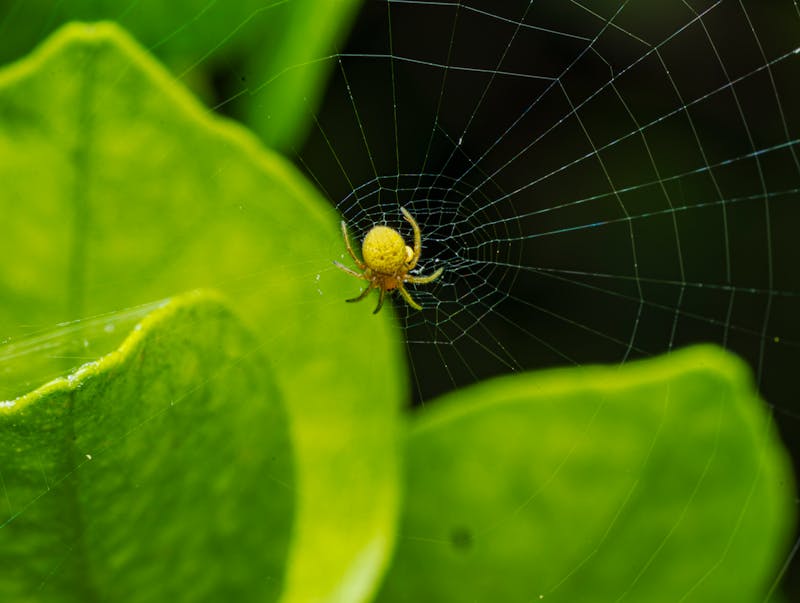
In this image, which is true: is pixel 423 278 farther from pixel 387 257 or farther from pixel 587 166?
pixel 587 166

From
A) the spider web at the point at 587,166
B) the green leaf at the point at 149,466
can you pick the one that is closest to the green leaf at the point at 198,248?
the green leaf at the point at 149,466

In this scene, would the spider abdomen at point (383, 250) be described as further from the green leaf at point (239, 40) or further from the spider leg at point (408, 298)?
the green leaf at point (239, 40)

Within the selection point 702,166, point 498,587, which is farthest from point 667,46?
point 498,587

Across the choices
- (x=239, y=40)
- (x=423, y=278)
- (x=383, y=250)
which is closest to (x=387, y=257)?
(x=383, y=250)

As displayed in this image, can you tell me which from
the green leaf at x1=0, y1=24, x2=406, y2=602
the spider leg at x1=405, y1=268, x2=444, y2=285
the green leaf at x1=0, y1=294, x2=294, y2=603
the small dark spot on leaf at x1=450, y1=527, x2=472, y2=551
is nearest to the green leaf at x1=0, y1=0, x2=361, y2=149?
Result: the green leaf at x1=0, y1=24, x2=406, y2=602

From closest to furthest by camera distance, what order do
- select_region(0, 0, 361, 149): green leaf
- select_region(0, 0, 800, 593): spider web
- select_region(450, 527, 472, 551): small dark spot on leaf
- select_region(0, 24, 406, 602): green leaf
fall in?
select_region(0, 24, 406, 602): green leaf
select_region(0, 0, 361, 149): green leaf
select_region(450, 527, 472, 551): small dark spot on leaf
select_region(0, 0, 800, 593): spider web

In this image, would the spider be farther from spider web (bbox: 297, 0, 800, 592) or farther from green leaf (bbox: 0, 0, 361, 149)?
green leaf (bbox: 0, 0, 361, 149)
